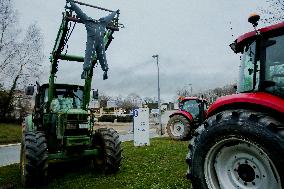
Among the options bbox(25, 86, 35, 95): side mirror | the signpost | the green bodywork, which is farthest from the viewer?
the signpost

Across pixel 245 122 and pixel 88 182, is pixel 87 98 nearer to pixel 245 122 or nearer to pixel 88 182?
pixel 88 182

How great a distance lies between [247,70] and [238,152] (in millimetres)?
1222

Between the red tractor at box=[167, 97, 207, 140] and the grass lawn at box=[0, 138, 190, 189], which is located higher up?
the red tractor at box=[167, 97, 207, 140]

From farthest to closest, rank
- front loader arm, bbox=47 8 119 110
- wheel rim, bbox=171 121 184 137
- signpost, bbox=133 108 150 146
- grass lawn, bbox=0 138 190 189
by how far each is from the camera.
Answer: wheel rim, bbox=171 121 184 137 → signpost, bbox=133 108 150 146 → front loader arm, bbox=47 8 119 110 → grass lawn, bbox=0 138 190 189

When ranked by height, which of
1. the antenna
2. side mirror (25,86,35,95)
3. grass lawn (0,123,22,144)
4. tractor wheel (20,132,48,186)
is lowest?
grass lawn (0,123,22,144)

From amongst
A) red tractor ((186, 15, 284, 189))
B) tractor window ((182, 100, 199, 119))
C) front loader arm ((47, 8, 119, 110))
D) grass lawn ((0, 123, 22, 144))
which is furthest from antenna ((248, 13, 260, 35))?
grass lawn ((0, 123, 22, 144))

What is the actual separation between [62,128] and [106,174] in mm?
1569

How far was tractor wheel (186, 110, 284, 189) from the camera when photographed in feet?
12.5

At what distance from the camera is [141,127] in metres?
16.1

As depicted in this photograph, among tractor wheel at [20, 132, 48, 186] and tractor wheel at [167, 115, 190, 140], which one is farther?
tractor wheel at [167, 115, 190, 140]

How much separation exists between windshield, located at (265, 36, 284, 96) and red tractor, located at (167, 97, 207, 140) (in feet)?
42.8

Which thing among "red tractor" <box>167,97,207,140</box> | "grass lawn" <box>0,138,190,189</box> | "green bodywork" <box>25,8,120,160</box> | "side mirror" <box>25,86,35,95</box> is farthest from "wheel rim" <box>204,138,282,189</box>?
"red tractor" <box>167,97,207,140</box>

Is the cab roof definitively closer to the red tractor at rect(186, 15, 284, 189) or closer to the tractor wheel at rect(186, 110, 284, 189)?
the red tractor at rect(186, 15, 284, 189)

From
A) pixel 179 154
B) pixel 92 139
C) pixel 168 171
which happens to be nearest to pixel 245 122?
pixel 168 171
